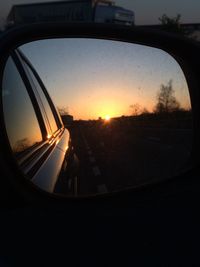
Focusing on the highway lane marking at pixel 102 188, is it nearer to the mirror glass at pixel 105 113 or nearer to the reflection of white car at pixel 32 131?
the mirror glass at pixel 105 113

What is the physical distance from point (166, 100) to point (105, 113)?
31cm

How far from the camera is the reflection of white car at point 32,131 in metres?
2.36

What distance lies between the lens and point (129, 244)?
119 inches

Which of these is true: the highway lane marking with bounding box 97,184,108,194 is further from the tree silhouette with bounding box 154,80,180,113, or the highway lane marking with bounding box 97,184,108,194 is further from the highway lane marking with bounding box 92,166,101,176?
the tree silhouette with bounding box 154,80,180,113

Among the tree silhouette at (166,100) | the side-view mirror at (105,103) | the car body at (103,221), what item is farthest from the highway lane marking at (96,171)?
the tree silhouette at (166,100)

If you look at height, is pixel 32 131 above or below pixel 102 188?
above

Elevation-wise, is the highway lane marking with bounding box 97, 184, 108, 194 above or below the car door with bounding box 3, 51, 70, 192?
below

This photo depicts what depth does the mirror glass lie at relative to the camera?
95.5 inches

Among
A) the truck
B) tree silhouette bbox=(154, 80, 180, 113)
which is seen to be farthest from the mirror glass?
the truck

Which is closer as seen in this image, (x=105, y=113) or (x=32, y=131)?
(x=105, y=113)

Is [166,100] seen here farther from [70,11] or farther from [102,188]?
[70,11]

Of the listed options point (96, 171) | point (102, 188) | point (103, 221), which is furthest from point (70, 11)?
point (102, 188)

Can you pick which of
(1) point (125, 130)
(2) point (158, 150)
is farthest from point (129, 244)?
(1) point (125, 130)

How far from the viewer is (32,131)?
2951mm
